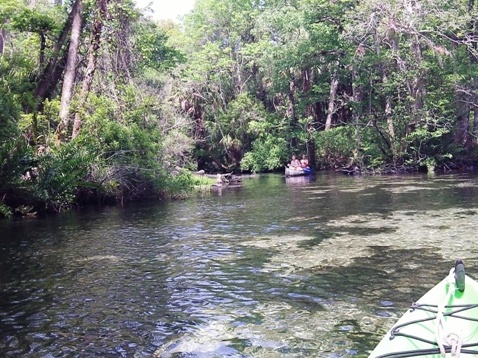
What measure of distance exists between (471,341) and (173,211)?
13.4 metres

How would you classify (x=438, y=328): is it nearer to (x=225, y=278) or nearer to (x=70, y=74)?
(x=225, y=278)

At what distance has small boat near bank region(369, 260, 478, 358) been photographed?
3621mm

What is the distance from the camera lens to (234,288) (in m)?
7.26

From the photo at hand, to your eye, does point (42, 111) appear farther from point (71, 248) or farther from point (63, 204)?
point (71, 248)

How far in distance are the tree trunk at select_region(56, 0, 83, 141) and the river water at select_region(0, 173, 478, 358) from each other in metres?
5.34


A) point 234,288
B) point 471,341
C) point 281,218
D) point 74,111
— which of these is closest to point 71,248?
point 234,288

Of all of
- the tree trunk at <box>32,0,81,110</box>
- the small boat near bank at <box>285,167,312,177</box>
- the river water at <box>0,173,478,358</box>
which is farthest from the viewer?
the small boat near bank at <box>285,167,312,177</box>

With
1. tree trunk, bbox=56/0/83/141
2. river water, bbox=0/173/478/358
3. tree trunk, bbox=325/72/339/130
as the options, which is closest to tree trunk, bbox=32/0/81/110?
tree trunk, bbox=56/0/83/141

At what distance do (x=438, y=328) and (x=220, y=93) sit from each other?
115 feet

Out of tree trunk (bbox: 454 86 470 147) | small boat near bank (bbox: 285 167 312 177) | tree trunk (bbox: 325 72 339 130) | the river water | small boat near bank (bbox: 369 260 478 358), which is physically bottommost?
the river water

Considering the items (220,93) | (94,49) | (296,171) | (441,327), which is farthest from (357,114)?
(441,327)

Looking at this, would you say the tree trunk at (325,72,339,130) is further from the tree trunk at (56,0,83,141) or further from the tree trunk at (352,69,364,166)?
the tree trunk at (56,0,83,141)

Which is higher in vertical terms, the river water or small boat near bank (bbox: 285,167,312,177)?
small boat near bank (bbox: 285,167,312,177)

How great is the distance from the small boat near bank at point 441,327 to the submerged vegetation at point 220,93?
1365cm
